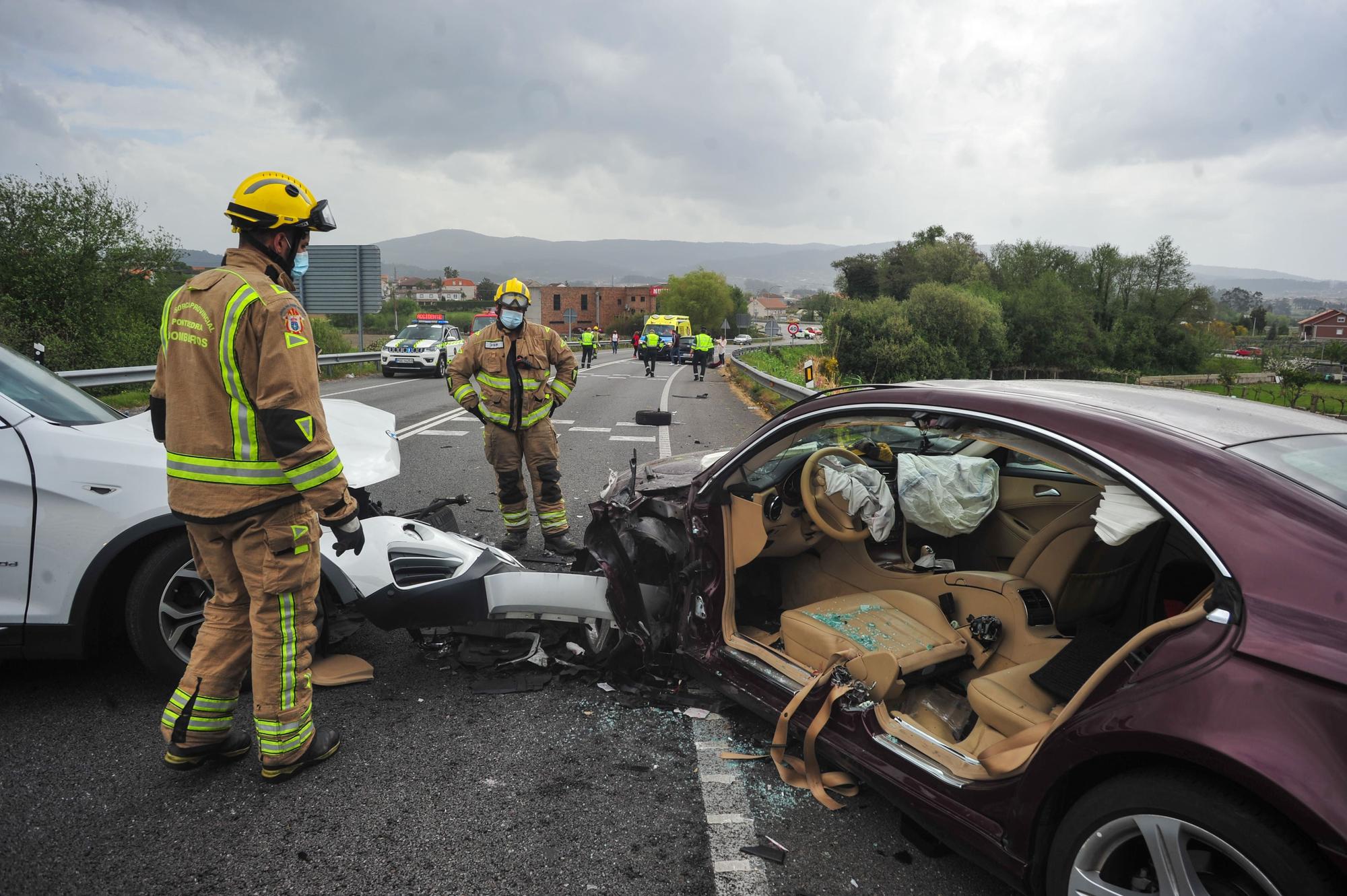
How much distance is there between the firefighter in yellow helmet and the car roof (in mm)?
3483

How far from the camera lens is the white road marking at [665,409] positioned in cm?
1012

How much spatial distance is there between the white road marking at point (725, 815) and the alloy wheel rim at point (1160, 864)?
87cm

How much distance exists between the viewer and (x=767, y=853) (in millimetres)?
2449

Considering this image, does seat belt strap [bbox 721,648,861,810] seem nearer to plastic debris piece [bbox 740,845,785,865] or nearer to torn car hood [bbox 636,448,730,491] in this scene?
plastic debris piece [bbox 740,845,785,865]

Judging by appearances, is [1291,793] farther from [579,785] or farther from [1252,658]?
[579,785]

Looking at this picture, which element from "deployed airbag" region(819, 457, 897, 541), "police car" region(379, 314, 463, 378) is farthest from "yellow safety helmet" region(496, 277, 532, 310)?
"police car" region(379, 314, 463, 378)

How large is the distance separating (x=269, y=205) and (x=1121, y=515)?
2899mm

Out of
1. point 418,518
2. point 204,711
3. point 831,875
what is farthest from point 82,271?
point 831,875

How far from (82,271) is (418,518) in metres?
20.4

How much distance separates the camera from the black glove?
109 inches

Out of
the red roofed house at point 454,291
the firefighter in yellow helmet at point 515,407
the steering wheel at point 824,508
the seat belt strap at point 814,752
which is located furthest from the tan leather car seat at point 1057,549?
the red roofed house at point 454,291

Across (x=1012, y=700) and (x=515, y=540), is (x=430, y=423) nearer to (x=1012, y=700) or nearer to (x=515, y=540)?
(x=515, y=540)

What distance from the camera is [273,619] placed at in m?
2.78

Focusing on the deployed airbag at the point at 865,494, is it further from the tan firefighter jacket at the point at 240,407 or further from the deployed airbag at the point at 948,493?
the tan firefighter jacket at the point at 240,407
